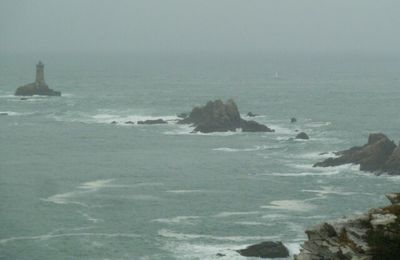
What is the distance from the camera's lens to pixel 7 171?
7944 centimetres

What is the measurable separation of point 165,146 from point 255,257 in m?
47.5

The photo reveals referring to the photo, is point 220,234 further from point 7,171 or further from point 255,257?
point 7,171

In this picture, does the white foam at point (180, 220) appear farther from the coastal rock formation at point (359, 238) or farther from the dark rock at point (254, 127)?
the dark rock at point (254, 127)

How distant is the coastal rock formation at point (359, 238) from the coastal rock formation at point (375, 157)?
168 feet

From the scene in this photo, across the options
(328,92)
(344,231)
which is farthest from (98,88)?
(344,231)

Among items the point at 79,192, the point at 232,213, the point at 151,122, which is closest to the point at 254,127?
the point at 151,122

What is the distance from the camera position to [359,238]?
25359 millimetres

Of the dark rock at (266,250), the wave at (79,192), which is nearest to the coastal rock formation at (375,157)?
the wave at (79,192)

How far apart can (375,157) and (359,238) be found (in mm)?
55013

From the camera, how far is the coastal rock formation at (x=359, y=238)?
24.7m

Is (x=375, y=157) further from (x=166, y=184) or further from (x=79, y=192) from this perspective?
(x=79, y=192)

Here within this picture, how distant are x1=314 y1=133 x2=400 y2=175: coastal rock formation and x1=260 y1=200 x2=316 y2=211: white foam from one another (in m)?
14.8

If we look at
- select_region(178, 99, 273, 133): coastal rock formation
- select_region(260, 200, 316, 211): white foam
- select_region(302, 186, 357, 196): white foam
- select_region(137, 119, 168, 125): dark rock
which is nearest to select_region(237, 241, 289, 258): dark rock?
select_region(260, 200, 316, 211): white foam

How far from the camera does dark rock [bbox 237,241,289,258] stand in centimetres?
4981
